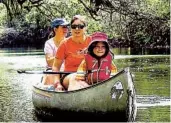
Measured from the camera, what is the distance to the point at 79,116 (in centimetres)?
869

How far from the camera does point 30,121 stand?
9203 millimetres

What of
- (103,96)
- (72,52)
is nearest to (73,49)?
Answer: (72,52)

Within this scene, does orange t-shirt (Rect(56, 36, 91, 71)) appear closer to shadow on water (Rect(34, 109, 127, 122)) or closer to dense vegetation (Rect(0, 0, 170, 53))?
shadow on water (Rect(34, 109, 127, 122))

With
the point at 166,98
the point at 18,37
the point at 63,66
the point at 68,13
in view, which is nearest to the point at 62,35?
the point at 63,66

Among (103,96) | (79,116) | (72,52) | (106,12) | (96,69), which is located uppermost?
(106,12)

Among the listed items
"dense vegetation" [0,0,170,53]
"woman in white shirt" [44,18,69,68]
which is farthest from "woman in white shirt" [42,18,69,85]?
"dense vegetation" [0,0,170,53]

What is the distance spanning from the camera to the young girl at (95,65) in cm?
875

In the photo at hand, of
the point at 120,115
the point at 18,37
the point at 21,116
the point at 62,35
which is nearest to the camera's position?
the point at 120,115

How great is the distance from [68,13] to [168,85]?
6449 mm

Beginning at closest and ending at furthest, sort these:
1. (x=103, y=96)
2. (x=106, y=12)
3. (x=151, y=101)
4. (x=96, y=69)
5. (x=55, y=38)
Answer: (x=103, y=96), (x=96, y=69), (x=55, y=38), (x=151, y=101), (x=106, y=12)

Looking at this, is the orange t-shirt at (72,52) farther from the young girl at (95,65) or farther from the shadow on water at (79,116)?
the shadow on water at (79,116)

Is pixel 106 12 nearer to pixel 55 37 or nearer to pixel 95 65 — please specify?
pixel 55 37

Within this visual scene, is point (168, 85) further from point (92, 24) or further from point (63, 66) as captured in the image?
point (92, 24)

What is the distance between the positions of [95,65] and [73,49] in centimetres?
75
